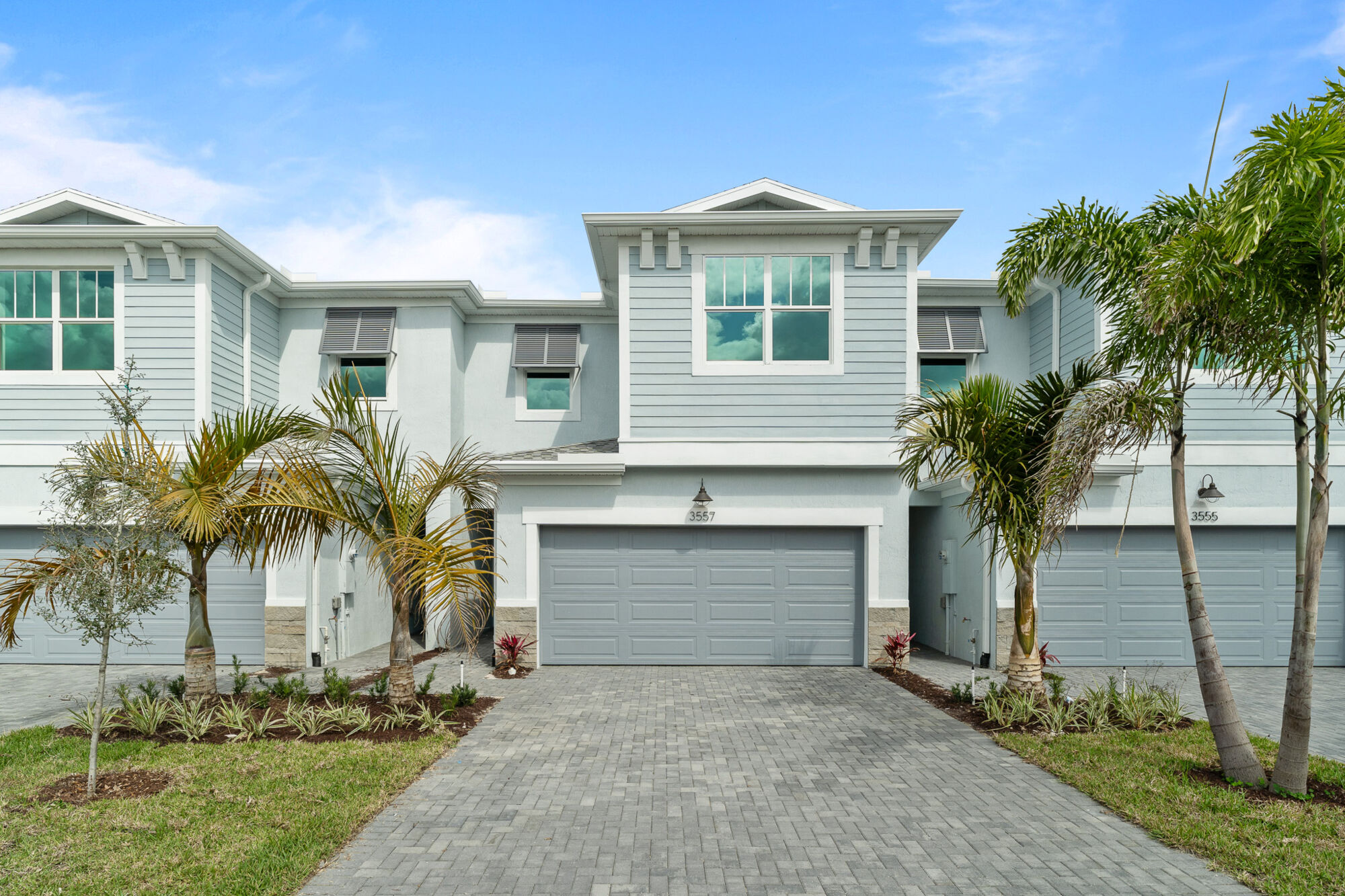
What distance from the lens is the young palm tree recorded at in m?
6.29

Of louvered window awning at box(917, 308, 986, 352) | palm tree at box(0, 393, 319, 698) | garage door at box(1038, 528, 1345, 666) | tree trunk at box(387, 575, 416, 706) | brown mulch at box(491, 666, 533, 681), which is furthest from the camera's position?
louvered window awning at box(917, 308, 986, 352)

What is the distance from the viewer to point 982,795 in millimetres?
6312

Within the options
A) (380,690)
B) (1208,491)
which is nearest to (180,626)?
(380,690)

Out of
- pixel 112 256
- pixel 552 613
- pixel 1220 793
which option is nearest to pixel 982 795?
pixel 1220 793

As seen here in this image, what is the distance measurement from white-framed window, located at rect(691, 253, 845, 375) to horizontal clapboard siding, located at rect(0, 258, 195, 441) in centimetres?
819

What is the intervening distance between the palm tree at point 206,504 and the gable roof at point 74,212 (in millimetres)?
5851

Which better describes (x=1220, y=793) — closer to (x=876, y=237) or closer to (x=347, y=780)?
(x=347, y=780)

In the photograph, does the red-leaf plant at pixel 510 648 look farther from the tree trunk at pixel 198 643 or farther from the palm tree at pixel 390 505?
the tree trunk at pixel 198 643

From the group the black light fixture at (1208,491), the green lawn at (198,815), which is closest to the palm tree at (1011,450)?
the black light fixture at (1208,491)

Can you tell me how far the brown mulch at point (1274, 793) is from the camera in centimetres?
591

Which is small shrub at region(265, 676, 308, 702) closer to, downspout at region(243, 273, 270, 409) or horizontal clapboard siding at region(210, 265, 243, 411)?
horizontal clapboard siding at region(210, 265, 243, 411)

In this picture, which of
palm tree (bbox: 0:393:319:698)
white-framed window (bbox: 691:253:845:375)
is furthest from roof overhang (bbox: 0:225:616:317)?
palm tree (bbox: 0:393:319:698)

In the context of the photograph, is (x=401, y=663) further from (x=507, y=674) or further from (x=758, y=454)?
(x=758, y=454)

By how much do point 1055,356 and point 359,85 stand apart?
12804mm
